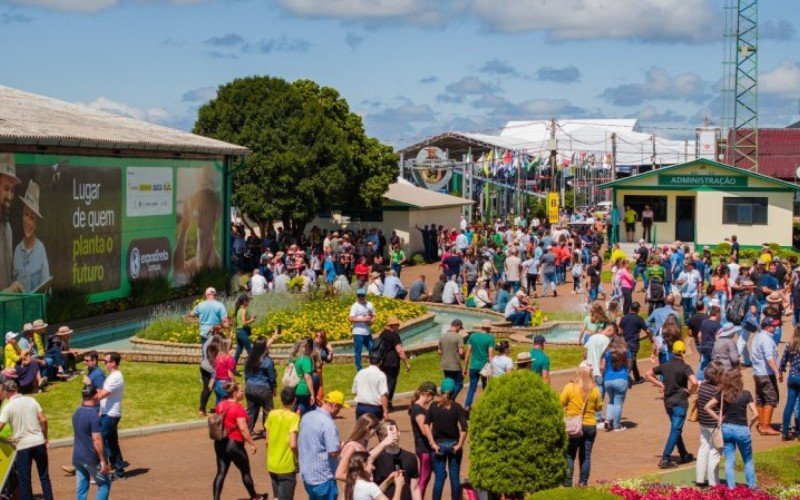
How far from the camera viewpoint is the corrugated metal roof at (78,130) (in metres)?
25.2

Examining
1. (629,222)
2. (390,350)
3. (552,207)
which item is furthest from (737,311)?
(552,207)

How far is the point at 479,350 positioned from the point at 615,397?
2.25 metres

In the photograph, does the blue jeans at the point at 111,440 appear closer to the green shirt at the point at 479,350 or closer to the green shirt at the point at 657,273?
the green shirt at the point at 479,350

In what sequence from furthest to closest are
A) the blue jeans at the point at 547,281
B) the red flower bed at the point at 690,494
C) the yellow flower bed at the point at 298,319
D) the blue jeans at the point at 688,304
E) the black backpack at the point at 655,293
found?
the blue jeans at the point at 547,281
the blue jeans at the point at 688,304
the black backpack at the point at 655,293
the yellow flower bed at the point at 298,319
the red flower bed at the point at 690,494

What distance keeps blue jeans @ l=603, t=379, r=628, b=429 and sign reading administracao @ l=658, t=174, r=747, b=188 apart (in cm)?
3321

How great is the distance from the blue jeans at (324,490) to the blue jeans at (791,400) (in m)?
7.42

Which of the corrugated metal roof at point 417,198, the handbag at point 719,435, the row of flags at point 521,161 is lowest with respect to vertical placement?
the handbag at point 719,435

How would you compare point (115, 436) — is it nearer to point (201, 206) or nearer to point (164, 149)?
point (164, 149)

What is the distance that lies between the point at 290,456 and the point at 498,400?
2049 millimetres

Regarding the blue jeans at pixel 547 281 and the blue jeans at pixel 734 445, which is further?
the blue jeans at pixel 547 281

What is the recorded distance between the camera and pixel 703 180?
49.6 metres

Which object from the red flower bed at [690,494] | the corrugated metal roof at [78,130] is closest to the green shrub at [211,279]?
the corrugated metal roof at [78,130]

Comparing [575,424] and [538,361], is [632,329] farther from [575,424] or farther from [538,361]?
[575,424]

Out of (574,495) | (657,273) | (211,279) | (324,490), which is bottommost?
(324,490)
